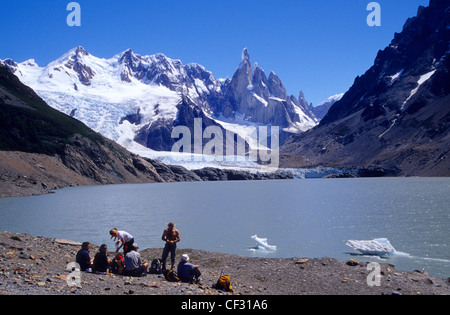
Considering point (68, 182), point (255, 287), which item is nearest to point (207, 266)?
point (255, 287)

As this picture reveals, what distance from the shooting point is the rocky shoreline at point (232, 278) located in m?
14.1

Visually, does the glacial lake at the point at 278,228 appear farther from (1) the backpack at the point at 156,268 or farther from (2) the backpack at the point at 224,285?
(2) the backpack at the point at 224,285

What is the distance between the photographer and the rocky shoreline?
555 inches

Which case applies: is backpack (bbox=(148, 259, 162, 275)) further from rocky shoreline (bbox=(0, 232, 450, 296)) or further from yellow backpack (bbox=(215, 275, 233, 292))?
yellow backpack (bbox=(215, 275, 233, 292))

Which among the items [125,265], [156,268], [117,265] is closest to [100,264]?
[117,265]

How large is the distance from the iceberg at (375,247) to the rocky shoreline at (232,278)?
4.53m

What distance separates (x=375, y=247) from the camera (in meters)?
24.5

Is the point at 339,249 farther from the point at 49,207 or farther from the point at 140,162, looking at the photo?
the point at 140,162

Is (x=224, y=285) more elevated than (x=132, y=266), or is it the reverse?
(x=132, y=266)

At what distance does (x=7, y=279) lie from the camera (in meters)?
13.9

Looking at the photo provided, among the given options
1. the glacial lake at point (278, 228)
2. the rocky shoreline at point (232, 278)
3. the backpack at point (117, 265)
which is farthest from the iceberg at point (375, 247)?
the backpack at point (117, 265)

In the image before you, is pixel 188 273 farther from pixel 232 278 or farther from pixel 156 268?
pixel 232 278

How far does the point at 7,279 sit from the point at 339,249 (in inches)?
787

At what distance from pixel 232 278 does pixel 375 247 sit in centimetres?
1072
